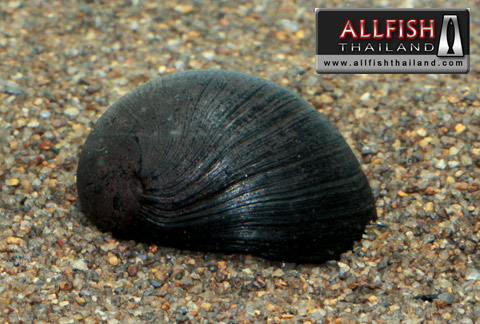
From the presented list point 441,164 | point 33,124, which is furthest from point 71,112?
point 441,164

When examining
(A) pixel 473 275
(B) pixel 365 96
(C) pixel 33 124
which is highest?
(B) pixel 365 96

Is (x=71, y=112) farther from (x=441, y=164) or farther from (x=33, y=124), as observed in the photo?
(x=441, y=164)

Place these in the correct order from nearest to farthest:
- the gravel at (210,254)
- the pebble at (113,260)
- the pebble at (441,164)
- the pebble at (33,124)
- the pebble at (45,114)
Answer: the gravel at (210,254) < the pebble at (113,260) < the pebble at (441,164) < the pebble at (33,124) < the pebble at (45,114)

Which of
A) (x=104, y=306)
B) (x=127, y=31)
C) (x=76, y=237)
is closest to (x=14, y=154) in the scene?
(x=76, y=237)

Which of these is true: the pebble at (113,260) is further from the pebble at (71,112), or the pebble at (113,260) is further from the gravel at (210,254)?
the pebble at (71,112)

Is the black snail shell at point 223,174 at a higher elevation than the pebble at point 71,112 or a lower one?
lower
